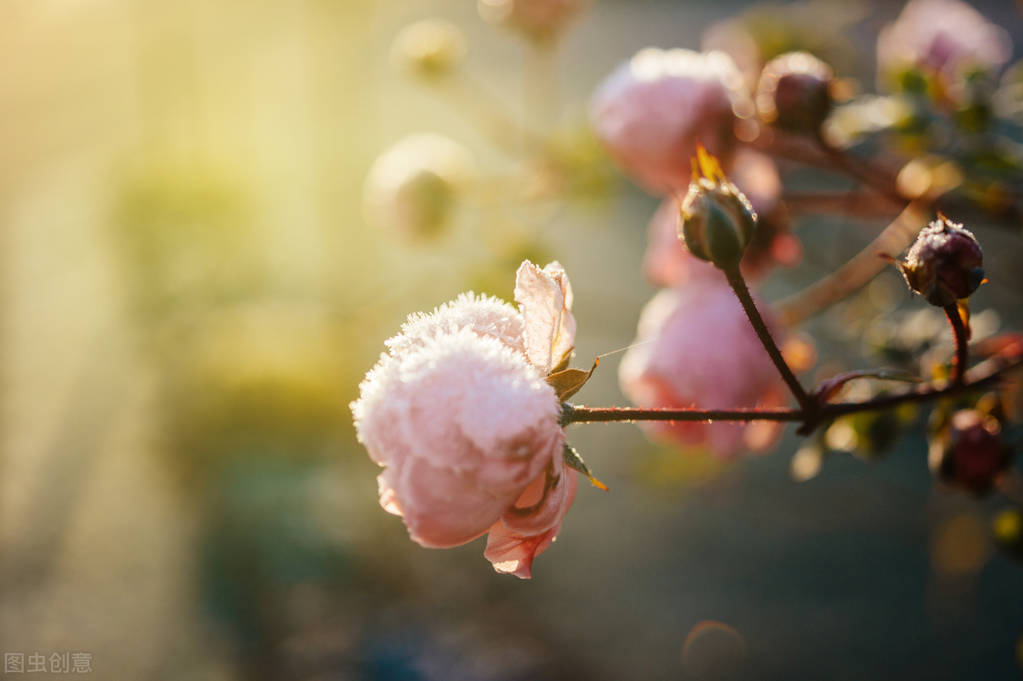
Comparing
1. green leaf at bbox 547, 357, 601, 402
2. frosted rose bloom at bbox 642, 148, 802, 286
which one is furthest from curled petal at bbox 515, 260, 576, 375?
frosted rose bloom at bbox 642, 148, 802, 286

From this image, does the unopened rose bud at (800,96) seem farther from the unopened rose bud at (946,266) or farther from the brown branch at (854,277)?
the unopened rose bud at (946,266)

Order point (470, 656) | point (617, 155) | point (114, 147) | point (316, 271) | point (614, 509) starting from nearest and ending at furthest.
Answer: point (617, 155)
point (470, 656)
point (614, 509)
point (316, 271)
point (114, 147)

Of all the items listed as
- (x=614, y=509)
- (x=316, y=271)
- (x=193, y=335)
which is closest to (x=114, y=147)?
(x=316, y=271)

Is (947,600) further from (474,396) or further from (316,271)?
(316,271)

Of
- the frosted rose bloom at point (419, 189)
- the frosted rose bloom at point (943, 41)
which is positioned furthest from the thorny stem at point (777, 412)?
the frosted rose bloom at point (419, 189)

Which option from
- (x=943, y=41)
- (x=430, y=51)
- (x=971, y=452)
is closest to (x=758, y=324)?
(x=971, y=452)

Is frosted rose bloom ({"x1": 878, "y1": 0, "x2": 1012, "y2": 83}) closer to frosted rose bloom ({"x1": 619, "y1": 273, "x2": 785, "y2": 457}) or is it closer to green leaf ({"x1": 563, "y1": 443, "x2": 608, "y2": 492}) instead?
frosted rose bloom ({"x1": 619, "y1": 273, "x2": 785, "y2": 457})

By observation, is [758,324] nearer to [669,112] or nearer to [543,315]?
[543,315]
